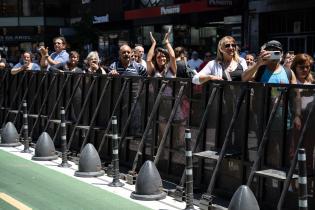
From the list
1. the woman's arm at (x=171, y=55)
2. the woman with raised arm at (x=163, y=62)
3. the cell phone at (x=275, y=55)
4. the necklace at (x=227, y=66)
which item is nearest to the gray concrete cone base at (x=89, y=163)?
the woman with raised arm at (x=163, y=62)

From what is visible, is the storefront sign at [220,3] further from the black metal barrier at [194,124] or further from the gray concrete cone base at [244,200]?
the gray concrete cone base at [244,200]

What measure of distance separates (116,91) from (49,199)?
3.10 meters

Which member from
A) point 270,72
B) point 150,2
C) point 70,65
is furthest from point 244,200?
point 150,2

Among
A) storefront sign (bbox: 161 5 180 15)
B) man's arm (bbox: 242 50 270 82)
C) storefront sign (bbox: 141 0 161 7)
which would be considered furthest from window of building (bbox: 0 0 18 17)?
man's arm (bbox: 242 50 270 82)

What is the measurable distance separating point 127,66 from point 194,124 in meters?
2.58

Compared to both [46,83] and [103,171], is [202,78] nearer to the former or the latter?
[103,171]

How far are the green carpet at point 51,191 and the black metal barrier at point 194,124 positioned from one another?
112 cm

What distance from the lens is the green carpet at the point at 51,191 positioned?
7543 millimetres

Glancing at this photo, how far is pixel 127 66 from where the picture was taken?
1039 cm

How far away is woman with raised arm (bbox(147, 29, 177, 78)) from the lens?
9094 mm

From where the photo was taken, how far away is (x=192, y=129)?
8.33m

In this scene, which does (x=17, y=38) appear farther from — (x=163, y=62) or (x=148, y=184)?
(x=148, y=184)

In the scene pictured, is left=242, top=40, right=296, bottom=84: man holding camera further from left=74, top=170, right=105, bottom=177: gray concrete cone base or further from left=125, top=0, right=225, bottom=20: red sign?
left=125, top=0, right=225, bottom=20: red sign

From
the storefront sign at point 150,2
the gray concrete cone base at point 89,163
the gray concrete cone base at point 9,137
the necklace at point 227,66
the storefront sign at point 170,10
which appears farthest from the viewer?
the storefront sign at point 150,2
